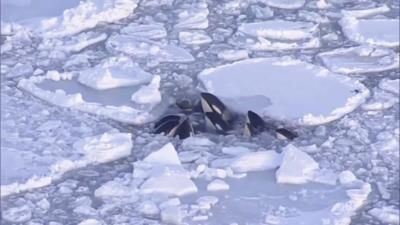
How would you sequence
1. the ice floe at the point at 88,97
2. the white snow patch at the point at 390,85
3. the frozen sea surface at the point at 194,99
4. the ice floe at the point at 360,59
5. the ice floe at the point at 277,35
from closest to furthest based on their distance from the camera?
the frozen sea surface at the point at 194,99 < the ice floe at the point at 88,97 < the white snow patch at the point at 390,85 < the ice floe at the point at 360,59 < the ice floe at the point at 277,35

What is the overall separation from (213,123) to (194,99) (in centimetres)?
20

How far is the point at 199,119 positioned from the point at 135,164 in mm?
388

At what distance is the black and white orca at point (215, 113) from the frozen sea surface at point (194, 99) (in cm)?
5

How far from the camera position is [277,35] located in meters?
4.34

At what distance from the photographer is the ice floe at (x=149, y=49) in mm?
4129

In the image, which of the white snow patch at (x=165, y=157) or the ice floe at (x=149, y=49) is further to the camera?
the ice floe at (x=149, y=49)

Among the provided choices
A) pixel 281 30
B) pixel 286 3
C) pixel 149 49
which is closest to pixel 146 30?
pixel 149 49

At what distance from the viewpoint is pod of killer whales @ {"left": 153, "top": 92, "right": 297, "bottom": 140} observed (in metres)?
Answer: 3.59

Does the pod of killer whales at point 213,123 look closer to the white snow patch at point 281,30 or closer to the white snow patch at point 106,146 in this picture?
the white snow patch at point 106,146

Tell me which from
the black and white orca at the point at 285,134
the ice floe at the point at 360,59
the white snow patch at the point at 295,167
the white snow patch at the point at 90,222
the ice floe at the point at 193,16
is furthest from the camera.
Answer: the ice floe at the point at 193,16

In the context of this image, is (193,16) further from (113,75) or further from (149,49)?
(113,75)

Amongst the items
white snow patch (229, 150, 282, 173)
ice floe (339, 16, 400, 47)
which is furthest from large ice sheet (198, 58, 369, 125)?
ice floe (339, 16, 400, 47)

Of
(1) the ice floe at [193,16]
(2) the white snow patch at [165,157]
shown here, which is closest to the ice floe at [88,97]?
(2) the white snow patch at [165,157]

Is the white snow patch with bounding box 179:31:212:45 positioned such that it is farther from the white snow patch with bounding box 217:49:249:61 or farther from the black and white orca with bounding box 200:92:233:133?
the black and white orca with bounding box 200:92:233:133
